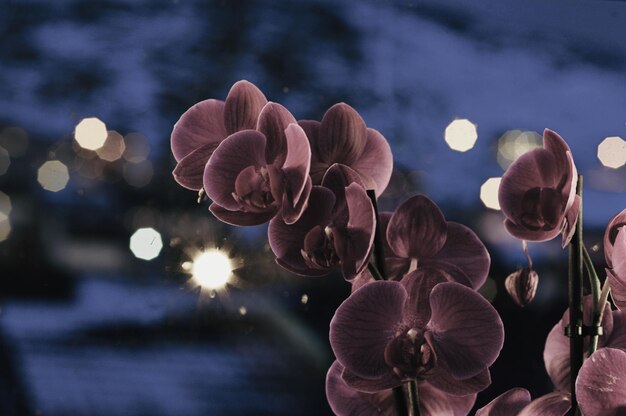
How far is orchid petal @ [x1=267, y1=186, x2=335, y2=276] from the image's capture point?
202mm

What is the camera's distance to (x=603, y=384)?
20 centimetres

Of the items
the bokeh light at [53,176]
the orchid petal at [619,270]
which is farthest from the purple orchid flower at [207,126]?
the bokeh light at [53,176]

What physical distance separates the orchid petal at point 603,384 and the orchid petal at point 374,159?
0.25ft

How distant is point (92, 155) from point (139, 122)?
17 centimetres

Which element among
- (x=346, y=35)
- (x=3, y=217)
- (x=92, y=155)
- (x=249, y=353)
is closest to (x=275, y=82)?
(x=346, y=35)

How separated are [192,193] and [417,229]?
→ 5.96 feet

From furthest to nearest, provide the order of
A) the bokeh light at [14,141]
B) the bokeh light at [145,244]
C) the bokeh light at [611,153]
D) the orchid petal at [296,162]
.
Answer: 1. the bokeh light at [14,141]
2. the bokeh light at [145,244]
3. the bokeh light at [611,153]
4. the orchid petal at [296,162]

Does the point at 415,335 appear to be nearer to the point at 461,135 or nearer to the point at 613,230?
the point at 613,230

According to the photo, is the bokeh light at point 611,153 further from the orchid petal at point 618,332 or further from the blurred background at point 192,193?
the orchid petal at point 618,332

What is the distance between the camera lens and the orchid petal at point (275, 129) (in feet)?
0.67

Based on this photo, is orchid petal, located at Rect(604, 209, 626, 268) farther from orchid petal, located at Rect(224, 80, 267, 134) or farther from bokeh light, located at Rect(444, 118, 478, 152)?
bokeh light, located at Rect(444, 118, 478, 152)

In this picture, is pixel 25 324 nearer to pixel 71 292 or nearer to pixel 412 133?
pixel 71 292

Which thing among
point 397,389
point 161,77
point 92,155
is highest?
point 161,77

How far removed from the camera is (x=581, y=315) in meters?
0.22
